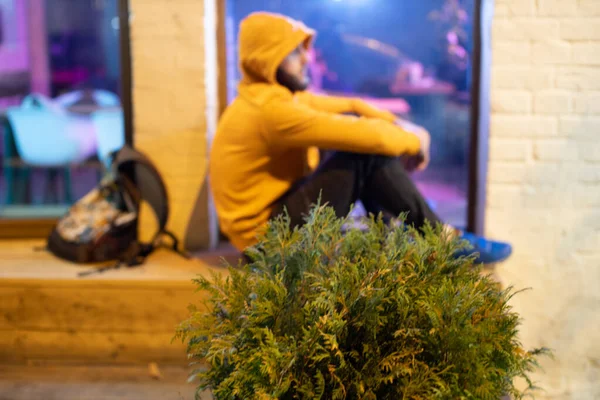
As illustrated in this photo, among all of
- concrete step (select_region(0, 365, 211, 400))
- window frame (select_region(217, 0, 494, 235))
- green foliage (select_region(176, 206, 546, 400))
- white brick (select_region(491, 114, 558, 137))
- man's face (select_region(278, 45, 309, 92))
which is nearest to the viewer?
green foliage (select_region(176, 206, 546, 400))

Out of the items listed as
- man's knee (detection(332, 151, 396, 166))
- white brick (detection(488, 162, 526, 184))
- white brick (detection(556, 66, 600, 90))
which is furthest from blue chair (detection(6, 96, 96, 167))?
white brick (detection(556, 66, 600, 90))

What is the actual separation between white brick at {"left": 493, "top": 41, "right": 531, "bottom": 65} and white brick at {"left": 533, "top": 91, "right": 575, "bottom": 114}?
0.48ft

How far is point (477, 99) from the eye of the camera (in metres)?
2.44

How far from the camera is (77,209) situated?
234cm

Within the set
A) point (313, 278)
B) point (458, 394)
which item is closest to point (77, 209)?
point (313, 278)

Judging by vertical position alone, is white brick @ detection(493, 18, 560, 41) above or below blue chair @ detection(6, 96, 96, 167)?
above

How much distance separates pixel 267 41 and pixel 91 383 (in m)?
1.27

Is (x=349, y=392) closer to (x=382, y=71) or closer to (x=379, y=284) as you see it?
(x=379, y=284)

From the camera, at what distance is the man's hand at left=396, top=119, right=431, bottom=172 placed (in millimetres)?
2084

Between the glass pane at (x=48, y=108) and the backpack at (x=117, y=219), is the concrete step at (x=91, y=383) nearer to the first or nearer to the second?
the backpack at (x=117, y=219)

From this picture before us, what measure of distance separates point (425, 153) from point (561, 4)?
746 millimetres

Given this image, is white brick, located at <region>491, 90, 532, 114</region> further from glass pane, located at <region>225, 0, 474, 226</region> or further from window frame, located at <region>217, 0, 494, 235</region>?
glass pane, located at <region>225, 0, 474, 226</region>

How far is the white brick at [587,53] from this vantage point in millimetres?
2133

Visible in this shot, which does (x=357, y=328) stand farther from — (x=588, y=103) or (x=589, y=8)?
(x=589, y=8)
